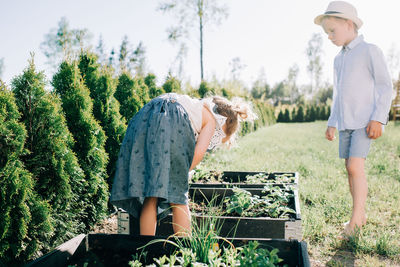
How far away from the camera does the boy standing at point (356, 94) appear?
9.86 feet

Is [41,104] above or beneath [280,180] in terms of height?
above

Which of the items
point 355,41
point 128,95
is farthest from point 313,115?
point 355,41

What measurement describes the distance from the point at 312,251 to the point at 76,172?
84.7 inches

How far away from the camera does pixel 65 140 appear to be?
9.23 feet

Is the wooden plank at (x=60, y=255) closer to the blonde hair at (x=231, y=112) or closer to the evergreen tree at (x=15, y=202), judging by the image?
the evergreen tree at (x=15, y=202)

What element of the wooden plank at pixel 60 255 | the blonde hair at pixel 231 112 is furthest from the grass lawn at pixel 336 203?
the wooden plank at pixel 60 255

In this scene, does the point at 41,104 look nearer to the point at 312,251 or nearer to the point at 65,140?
the point at 65,140

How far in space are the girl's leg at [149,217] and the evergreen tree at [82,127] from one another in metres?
1.06

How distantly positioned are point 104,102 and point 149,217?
2211 millimetres

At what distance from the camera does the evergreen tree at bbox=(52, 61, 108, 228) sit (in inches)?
128

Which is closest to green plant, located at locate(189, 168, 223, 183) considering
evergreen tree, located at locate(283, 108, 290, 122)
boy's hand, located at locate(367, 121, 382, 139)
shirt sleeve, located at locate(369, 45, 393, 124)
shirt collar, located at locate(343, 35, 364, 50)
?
boy's hand, located at locate(367, 121, 382, 139)

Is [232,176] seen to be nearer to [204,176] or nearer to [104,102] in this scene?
[204,176]

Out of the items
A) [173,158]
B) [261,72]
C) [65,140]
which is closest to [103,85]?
[65,140]

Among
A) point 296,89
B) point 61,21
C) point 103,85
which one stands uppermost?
point 61,21
